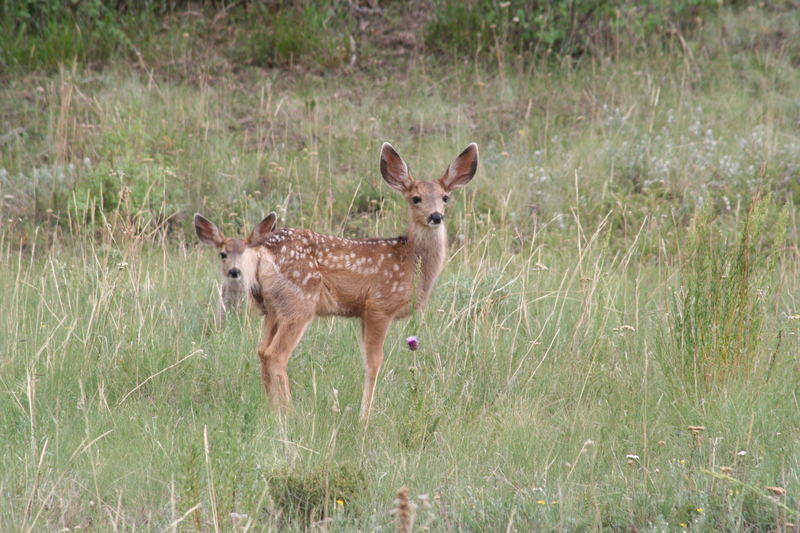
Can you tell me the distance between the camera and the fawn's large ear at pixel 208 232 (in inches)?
224

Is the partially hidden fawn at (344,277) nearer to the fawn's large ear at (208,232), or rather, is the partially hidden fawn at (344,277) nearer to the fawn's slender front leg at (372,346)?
the fawn's slender front leg at (372,346)

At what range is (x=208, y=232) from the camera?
18.9 feet

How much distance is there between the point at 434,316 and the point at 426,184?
77 cm

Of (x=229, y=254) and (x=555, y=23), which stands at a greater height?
(x=555, y=23)

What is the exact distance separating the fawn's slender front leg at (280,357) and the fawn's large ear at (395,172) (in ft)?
3.62

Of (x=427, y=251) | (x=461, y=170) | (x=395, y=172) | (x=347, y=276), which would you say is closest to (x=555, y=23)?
(x=461, y=170)

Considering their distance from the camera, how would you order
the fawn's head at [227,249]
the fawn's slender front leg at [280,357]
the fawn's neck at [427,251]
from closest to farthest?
1. the fawn's head at [227,249]
2. the fawn's slender front leg at [280,357]
3. the fawn's neck at [427,251]

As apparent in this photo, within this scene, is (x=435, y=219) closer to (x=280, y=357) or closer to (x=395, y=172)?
(x=395, y=172)

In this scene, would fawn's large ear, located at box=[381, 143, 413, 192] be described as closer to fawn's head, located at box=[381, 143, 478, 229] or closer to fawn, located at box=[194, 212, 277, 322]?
fawn's head, located at box=[381, 143, 478, 229]

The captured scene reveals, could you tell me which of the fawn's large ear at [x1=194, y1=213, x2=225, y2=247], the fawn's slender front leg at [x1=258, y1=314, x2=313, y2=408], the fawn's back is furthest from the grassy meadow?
the fawn's large ear at [x1=194, y1=213, x2=225, y2=247]

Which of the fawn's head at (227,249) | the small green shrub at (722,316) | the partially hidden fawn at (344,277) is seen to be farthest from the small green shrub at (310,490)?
the small green shrub at (722,316)

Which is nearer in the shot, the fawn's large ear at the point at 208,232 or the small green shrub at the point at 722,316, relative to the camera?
the small green shrub at the point at 722,316

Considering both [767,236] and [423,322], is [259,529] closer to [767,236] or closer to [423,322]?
[423,322]

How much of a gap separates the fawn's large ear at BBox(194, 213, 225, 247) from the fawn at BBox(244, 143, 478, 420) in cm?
16
